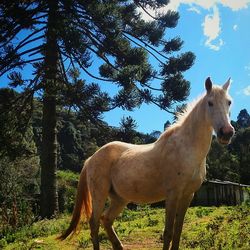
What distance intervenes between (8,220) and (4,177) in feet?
32.6

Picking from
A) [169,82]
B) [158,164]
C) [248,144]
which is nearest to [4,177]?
[169,82]

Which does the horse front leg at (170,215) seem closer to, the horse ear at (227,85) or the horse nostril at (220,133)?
the horse nostril at (220,133)

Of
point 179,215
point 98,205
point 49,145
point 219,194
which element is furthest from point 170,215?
point 219,194

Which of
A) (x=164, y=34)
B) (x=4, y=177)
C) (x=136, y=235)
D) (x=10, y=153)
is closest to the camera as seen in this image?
→ (x=136, y=235)

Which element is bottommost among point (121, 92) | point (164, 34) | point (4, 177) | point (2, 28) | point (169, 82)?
point (4, 177)

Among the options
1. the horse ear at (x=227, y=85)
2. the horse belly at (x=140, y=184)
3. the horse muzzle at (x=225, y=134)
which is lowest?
the horse belly at (x=140, y=184)

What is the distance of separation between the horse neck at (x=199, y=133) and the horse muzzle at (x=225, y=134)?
41 cm

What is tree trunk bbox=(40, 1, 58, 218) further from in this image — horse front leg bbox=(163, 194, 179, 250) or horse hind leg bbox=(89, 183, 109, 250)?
horse front leg bbox=(163, 194, 179, 250)

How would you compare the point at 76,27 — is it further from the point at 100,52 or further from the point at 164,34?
the point at 164,34

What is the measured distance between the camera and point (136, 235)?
23.7 feet

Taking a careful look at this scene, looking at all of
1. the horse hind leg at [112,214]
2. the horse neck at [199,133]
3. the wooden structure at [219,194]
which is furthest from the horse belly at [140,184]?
the wooden structure at [219,194]

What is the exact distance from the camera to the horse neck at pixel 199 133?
4.53 metres

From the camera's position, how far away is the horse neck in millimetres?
4531

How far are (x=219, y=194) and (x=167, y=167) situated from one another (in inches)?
745
